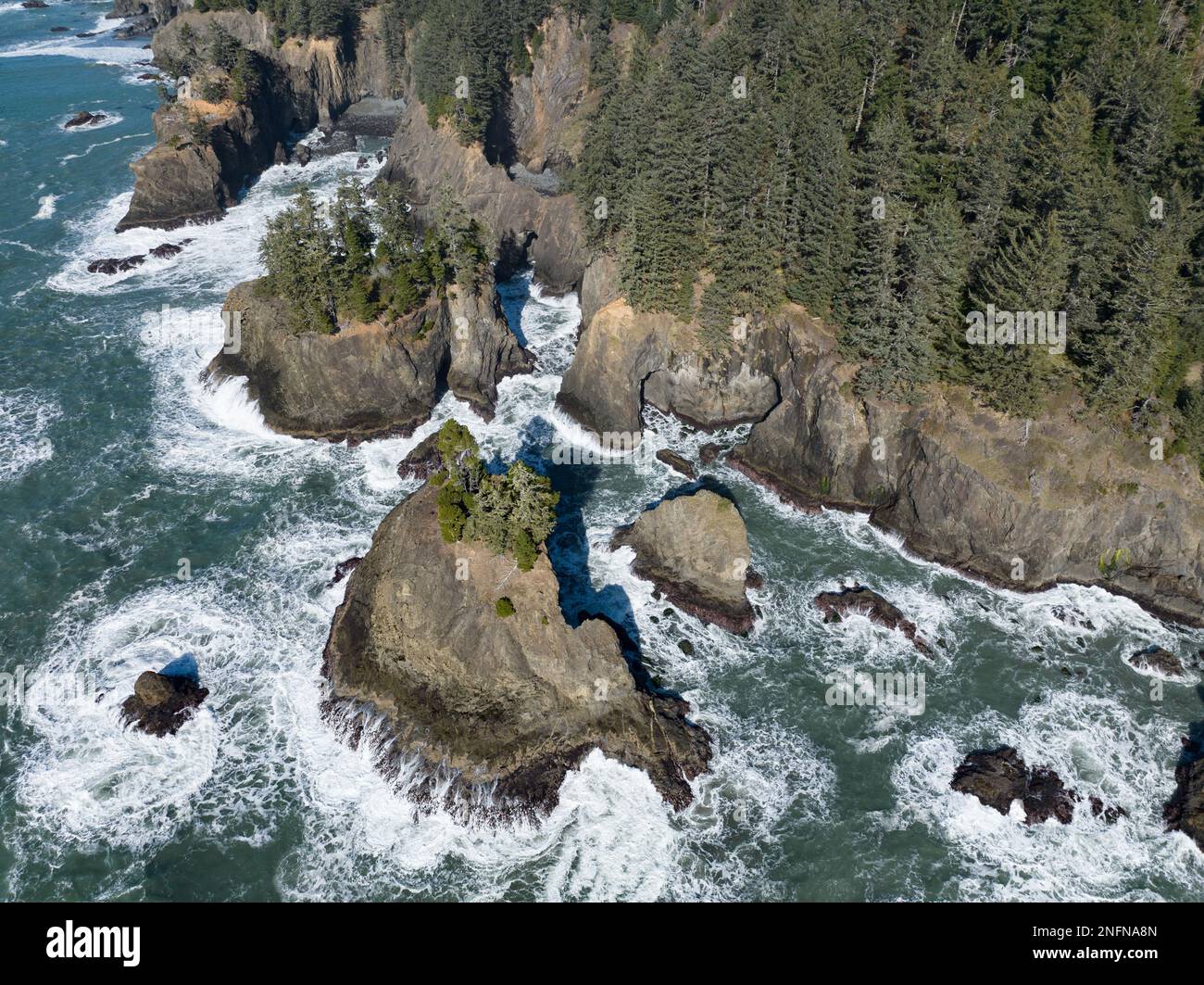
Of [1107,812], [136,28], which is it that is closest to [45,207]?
[136,28]

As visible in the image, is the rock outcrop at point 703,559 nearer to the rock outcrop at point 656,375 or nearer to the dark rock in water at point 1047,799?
the rock outcrop at point 656,375

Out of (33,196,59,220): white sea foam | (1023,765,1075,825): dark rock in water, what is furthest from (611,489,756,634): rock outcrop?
(33,196,59,220): white sea foam

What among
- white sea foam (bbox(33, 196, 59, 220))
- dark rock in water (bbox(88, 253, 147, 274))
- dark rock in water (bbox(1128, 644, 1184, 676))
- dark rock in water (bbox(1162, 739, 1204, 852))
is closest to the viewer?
dark rock in water (bbox(1162, 739, 1204, 852))

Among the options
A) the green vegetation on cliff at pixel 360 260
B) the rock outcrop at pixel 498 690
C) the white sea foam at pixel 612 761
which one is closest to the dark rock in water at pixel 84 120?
the green vegetation on cliff at pixel 360 260

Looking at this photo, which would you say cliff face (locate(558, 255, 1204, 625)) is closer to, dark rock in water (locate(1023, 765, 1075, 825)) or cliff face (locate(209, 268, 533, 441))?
cliff face (locate(209, 268, 533, 441))

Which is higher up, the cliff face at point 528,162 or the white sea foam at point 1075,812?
the cliff face at point 528,162
